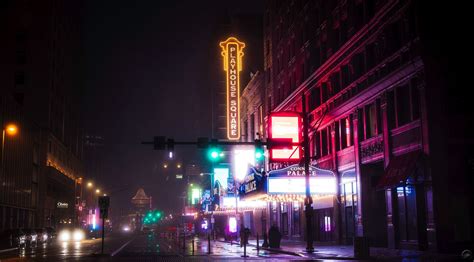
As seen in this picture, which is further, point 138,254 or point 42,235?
point 42,235

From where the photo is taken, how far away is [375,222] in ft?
131

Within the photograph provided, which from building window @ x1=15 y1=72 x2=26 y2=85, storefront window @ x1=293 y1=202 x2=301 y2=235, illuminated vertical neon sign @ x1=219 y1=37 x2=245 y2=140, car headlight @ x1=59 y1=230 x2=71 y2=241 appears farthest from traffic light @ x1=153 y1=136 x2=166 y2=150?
building window @ x1=15 y1=72 x2=26 y2=85

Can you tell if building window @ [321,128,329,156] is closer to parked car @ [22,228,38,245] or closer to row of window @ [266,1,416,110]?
row of window @ [266,1,416,110]

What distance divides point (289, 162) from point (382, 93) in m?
17.0

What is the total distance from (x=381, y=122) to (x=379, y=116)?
0.59 meters

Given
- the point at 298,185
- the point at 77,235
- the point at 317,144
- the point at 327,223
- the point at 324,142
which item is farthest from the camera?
the point at 77,235

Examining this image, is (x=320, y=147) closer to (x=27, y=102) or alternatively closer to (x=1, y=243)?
(x=1, y=243)

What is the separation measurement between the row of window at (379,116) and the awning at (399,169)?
209 centimetres

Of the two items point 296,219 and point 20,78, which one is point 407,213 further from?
point 20,78

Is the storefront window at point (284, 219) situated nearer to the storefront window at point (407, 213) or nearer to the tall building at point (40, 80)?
the storefront window at point (407, 213)

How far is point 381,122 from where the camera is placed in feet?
122

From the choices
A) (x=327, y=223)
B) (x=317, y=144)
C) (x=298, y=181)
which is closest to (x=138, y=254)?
(x=298, y=181)

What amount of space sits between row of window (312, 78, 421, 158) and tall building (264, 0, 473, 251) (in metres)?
0.06

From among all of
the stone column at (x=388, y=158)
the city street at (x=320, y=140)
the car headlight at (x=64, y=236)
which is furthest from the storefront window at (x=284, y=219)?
the car headlight at (x=64, y=236)
